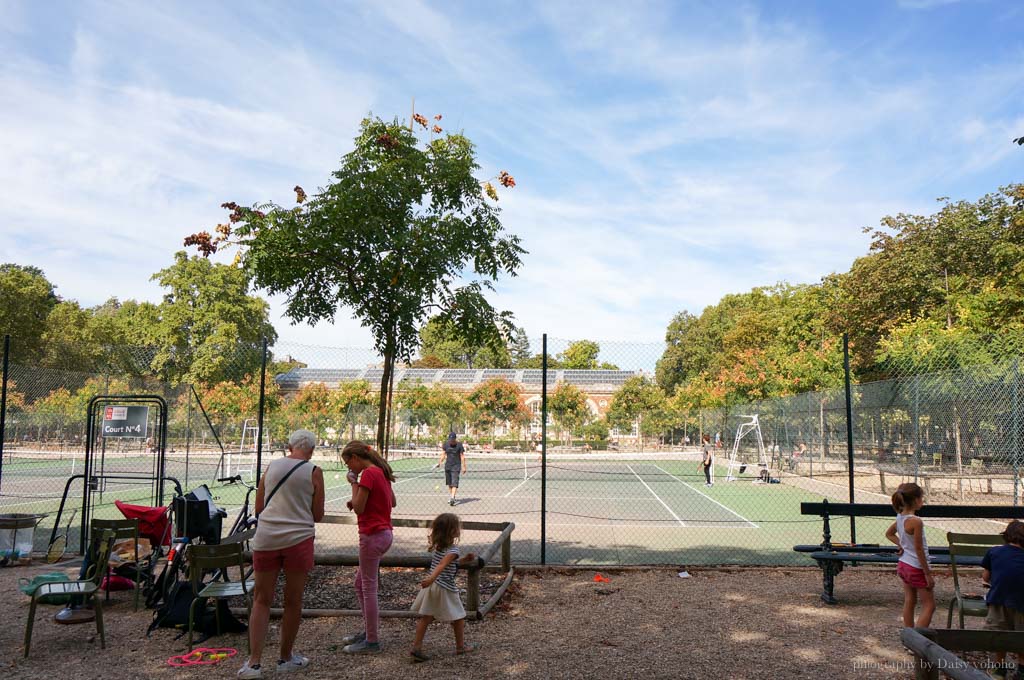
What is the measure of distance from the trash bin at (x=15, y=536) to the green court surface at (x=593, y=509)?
1.21 m

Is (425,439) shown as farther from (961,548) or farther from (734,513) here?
(961,548)

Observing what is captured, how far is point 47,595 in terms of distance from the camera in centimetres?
585

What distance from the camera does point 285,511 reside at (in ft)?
17.0

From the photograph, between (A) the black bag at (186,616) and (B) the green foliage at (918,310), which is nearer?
(A) the black bag at (186,616)

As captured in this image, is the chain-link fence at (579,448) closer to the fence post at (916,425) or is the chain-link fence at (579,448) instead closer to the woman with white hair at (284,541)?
the fence post at (916,425)

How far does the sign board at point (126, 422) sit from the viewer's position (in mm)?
10680

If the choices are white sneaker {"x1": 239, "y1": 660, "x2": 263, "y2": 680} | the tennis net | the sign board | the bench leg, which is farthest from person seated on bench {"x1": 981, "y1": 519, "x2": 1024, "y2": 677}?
the tennis net

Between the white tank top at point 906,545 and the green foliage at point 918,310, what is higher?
the green foliage at point 918,310

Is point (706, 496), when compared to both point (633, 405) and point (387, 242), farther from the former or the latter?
point (387, 242)

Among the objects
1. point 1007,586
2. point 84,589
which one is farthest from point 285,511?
point 1007,586

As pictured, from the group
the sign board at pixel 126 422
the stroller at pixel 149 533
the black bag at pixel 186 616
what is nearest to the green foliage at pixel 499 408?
the sign board at pixel 126 422

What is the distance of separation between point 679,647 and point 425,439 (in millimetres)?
26854

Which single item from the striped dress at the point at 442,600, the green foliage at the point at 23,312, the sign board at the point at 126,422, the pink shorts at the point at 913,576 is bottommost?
the striped dress at the point at 442,600

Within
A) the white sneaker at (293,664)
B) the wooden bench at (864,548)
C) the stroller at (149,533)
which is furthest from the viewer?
the stroller at (149,533)
